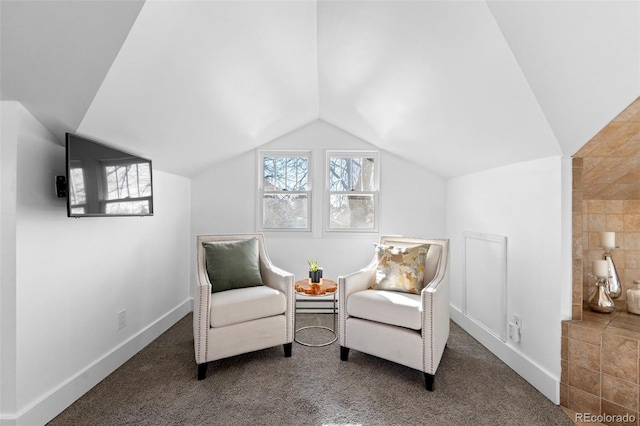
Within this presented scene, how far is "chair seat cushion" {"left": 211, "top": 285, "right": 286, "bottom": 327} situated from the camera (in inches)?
82.4

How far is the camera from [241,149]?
10.8 feet

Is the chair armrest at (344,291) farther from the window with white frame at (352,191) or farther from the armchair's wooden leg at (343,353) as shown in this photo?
the window with white frame at (352,191)

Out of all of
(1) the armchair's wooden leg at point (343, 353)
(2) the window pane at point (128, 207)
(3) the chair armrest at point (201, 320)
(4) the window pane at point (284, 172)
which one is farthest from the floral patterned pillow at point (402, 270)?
(2) the window pane at point (128, 207)

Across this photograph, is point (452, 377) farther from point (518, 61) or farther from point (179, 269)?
point (179, 269)

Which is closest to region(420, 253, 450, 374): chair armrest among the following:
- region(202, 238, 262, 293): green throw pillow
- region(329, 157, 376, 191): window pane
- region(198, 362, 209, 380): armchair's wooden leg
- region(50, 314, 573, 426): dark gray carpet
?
region(50, 314, 573, 426): dark gray carpet

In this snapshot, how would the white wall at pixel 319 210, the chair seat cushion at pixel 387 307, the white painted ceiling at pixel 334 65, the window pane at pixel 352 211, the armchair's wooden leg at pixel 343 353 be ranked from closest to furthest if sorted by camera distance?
the white painted ceiling at pixel 334 65 → the chair seat cushion at pixel 387 307 → the armchair's wooden leg at pixel 343 353 → the white wall at pixel 319 210 → the window pane at pixel 352 211

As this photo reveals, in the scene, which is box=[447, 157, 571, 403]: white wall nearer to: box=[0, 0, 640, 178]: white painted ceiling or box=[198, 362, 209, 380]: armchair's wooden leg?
box=[0, 0, 640, 178]: white painted ceiling

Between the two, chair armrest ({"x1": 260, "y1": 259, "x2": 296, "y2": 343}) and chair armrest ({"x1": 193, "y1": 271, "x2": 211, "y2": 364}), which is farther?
chair armrest ({"x1": 260, "y1": 259, "x2": 296, "y2": 343})

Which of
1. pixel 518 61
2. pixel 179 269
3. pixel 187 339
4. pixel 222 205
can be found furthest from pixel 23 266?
pixel 518 61

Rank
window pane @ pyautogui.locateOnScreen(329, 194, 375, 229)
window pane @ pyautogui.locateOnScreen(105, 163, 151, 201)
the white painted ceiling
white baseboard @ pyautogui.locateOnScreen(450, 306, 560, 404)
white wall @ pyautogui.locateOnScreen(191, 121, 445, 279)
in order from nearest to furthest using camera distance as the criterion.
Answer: the white painted ceiling < white baseboard @ pyautogui.locateOnScreen(450, 306, 560, 404) < window pane @ pyautogui.locateOnScreen(105, 163, 151, 201) < white wall @ pyautogui.locateOnScreen(191, 121, 445, 279) < window pane @ pyautogui.locateOnScreen(329, 194, 375, 229)

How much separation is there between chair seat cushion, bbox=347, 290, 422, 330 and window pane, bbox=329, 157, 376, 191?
5.00 feet

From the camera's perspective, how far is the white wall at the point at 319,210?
3439 millimetres

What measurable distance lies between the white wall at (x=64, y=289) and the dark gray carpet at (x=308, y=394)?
17 centimetres

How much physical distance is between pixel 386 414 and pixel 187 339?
72.6 inches
